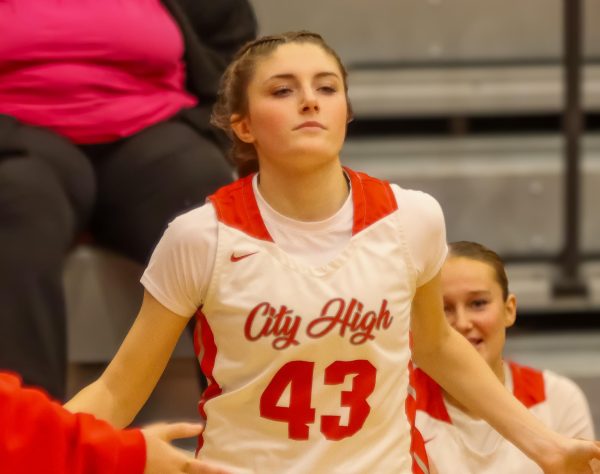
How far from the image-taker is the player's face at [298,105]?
177cm

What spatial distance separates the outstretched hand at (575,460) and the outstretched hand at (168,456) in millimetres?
562

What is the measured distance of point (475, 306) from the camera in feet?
7.44

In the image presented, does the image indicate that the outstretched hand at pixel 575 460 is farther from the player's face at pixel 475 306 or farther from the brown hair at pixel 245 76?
the brown hair at pixel 245 76

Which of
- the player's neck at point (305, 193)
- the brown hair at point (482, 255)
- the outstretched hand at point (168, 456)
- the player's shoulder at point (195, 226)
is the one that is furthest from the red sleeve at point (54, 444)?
the brown hair at point (482, 255)

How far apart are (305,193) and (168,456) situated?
46cm

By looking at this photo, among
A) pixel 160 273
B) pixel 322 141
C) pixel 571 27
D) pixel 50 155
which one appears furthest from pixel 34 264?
pixel 571 27

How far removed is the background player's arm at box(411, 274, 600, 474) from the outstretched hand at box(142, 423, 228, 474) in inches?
19.0

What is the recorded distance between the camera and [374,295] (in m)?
1.78

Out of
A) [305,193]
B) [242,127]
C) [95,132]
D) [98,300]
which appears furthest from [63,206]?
[305,193]

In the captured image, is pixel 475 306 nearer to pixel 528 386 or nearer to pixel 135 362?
pixel 528 386

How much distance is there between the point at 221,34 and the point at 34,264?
792mm

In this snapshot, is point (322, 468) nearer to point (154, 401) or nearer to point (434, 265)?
point (434, 265)

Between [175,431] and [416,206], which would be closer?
[175,431]

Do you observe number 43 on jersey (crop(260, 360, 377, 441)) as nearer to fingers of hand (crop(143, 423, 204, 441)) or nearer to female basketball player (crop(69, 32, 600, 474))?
female basketball player (crop(69, 32, 600, 474))
